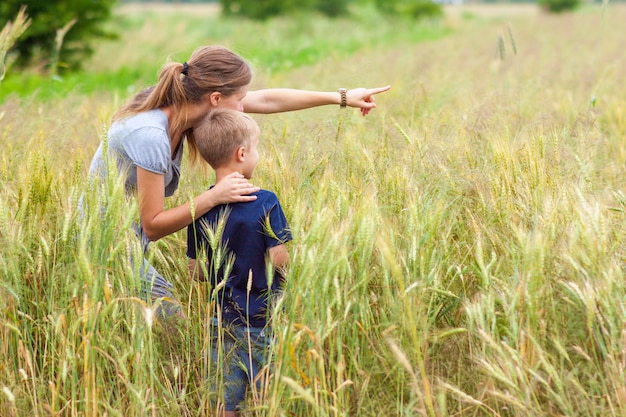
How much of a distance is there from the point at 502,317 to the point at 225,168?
3.08ft

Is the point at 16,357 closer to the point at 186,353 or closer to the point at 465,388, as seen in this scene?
the point at 186,353

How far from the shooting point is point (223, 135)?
2301mm

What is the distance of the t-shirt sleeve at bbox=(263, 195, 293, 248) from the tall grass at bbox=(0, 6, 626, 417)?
8 cm

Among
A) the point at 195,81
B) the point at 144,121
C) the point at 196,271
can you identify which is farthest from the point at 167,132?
the point at 196,271

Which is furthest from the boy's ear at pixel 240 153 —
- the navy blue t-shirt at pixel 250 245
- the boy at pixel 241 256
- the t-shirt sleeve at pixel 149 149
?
the t-shirt sleeve at pixel 149 149

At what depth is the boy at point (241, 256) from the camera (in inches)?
86.6

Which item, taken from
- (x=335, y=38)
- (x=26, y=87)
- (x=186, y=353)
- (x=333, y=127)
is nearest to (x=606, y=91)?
(x=333, y=127)

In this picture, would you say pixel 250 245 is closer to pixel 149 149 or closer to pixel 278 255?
pixel 278 255

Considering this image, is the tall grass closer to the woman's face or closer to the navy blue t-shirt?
the navy blue t-shirt

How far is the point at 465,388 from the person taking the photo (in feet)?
6.56

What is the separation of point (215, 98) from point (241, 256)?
2.03 ft

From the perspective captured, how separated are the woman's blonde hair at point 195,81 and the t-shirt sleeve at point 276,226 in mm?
532

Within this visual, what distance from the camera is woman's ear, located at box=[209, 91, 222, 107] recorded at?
2.55 meters

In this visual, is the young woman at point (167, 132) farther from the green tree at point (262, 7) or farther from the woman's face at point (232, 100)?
the green tree at point (262, 7)
